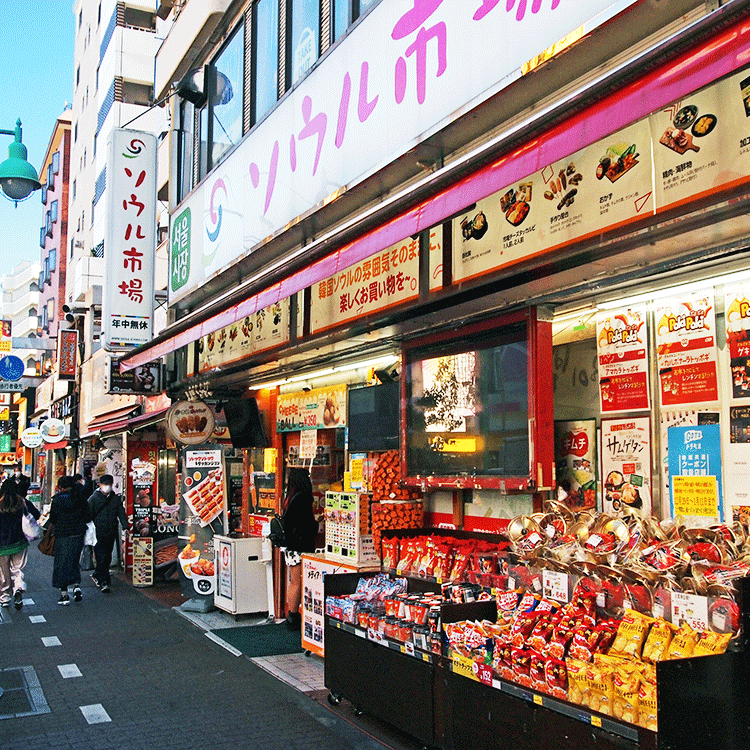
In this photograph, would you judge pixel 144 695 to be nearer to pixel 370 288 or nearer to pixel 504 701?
pixel 504 701

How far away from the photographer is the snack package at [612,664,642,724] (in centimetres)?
436

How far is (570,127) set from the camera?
3844 mm

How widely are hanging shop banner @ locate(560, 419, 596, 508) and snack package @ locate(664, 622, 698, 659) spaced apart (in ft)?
6.30

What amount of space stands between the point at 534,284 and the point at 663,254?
113 centimetres

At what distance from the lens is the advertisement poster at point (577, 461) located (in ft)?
21.2

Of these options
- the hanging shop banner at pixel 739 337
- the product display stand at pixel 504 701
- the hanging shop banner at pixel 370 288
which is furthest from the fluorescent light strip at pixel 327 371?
the hanging shop banner at pixel 739 337

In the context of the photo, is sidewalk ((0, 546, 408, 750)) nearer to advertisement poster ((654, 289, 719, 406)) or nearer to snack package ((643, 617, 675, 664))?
snack package ((643, 617, 675, 664))

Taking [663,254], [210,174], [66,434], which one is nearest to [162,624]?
[210,174]

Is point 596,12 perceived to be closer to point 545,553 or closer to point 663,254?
point 663,254

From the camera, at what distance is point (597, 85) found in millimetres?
3760

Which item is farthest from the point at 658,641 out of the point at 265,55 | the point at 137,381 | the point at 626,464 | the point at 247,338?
the point at 137,381

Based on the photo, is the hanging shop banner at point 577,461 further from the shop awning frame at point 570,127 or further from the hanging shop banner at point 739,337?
the shop awning frame at point 570,127

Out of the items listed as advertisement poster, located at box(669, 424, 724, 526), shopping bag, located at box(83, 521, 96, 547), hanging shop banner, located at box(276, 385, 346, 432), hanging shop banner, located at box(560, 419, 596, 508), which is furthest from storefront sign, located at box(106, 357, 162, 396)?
advertisement poster, located at box(669, 424, 724, 526)

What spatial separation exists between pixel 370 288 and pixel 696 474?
384 cm
